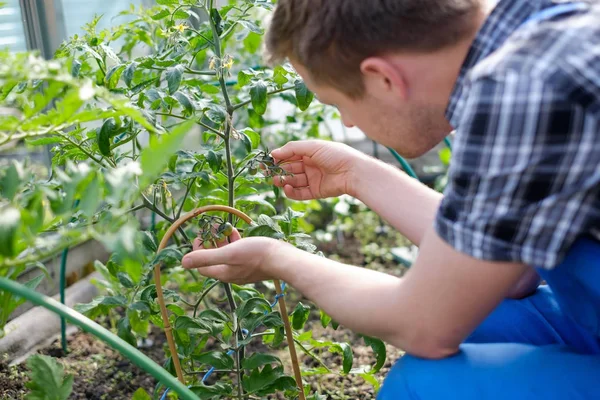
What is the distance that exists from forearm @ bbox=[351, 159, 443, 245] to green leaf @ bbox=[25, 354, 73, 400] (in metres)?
0.66

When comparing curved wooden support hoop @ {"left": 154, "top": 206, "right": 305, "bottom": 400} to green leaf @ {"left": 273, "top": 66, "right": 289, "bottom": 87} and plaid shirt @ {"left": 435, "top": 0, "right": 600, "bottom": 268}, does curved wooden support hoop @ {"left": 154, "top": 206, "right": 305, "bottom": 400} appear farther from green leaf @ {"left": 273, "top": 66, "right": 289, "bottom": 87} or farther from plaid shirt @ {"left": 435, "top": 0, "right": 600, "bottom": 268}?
plaid shirt @ {"left": 435, "top": 0, "right": 600, "bottom": 268}

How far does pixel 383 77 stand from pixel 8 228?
1.85 ft

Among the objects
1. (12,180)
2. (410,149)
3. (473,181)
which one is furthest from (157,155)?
(410,149)

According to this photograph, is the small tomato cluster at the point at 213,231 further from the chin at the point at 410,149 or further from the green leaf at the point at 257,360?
the chin at the point at 410,149

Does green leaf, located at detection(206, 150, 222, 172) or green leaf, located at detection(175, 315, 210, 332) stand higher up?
green leaf, located at detection(206, 150, 222, 172)

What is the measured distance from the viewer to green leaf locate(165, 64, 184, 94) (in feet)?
4.52

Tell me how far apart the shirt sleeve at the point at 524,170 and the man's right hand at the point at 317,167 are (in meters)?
0.56

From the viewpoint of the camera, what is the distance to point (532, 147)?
884 millimetres

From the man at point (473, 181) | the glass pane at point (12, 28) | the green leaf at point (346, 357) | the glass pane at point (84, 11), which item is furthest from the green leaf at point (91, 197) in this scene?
the glass pane at point (84, 11)

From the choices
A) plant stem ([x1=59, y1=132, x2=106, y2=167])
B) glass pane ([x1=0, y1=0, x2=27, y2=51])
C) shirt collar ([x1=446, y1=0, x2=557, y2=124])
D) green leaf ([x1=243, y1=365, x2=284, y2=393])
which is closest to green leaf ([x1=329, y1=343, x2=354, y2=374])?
green leaf ([x1=243, y1=365, x2=284, y2=393])

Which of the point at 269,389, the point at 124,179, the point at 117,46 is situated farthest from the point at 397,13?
the point at 117,46

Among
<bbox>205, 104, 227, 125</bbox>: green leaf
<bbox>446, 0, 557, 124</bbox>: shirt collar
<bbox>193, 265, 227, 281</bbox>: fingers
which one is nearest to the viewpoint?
<bbox>446, 0, 557, 124</bbox>: shirt collar

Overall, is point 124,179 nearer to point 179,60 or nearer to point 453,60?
point 453,60

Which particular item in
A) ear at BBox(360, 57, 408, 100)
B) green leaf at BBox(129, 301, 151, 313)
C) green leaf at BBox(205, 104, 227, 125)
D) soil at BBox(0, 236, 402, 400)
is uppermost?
ear at BBox(360, 57, 408, 100)
